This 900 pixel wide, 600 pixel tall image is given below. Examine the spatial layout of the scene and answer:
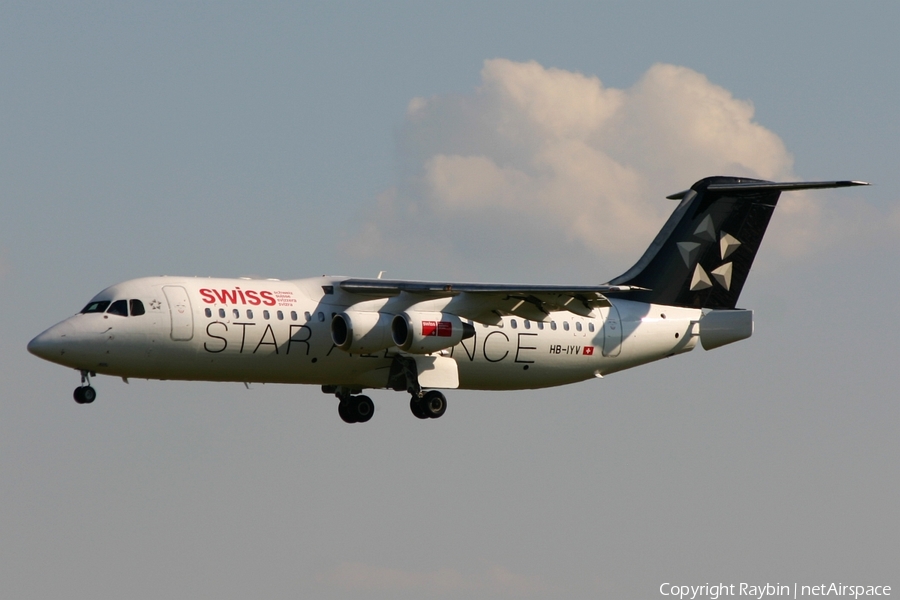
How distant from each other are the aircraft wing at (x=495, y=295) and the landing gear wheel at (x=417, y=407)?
1.85 metres

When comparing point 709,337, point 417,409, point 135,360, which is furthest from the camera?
point 709,337

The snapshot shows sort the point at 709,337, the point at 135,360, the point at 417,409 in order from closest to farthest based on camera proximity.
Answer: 1. the point at 135,360
2. the point at 417,409
3. the point at 709,337

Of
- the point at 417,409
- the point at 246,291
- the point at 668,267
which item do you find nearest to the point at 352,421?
the point at 417,409

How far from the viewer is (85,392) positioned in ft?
83.5

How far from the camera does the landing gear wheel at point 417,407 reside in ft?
91.6

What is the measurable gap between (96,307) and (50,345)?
3.76 ft

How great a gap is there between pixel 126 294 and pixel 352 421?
5763mm

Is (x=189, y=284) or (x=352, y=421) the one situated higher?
(x=189, y=284)

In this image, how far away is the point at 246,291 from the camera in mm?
26594

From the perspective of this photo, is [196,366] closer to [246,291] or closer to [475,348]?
[246,291]

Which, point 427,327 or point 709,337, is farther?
point 709,337

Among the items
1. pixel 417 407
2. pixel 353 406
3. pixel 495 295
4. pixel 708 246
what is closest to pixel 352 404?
pixel 353 406

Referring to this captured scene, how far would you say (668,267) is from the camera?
31031mm

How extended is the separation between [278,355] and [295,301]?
1109 millimetres
